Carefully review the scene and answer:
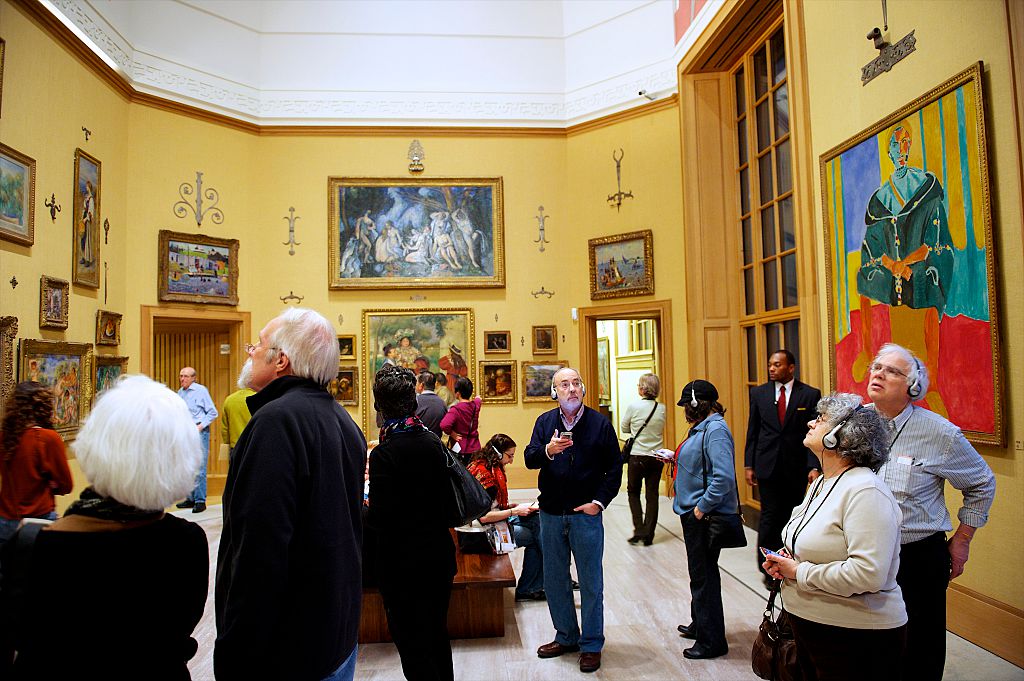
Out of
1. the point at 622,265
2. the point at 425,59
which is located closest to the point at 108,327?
the point at 425,59

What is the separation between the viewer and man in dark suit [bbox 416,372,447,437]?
24.1 ft

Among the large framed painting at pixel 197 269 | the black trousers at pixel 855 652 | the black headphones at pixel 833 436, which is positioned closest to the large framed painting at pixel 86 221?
the large framed painting at pixel 197 269

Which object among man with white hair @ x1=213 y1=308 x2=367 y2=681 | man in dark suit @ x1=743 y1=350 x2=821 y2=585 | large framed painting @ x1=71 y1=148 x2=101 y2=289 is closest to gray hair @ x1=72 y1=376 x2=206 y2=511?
man with white hair @ x1=213 y1=308 x2=367 y2=681

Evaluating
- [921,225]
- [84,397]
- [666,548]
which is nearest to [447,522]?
[921,225]

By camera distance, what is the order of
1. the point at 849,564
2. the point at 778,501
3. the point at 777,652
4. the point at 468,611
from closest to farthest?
the point at 849,564 < the point at 777,652 < the point at 468,611 < the point at 778,501

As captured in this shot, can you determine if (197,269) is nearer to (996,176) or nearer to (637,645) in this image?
(637,645)

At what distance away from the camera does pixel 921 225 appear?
17.5 feet

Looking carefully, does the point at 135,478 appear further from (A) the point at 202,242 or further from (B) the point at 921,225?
(A) the point at 202,242

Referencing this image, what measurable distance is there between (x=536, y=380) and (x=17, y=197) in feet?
26.3

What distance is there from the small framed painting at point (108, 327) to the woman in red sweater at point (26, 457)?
18.3ft

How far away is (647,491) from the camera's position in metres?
8.56

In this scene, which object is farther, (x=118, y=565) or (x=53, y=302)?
(x=53, y=302)

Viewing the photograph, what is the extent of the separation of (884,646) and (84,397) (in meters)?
9.55

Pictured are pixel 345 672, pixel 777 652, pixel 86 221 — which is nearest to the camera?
pixel 345 672
